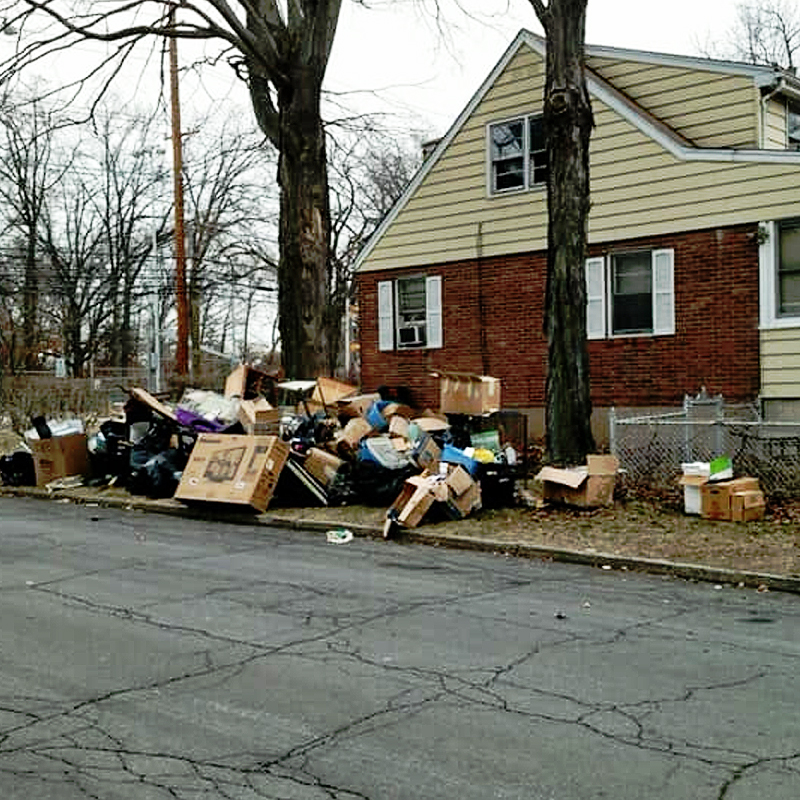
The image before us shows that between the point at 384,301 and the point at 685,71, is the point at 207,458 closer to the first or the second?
the point at 384,301

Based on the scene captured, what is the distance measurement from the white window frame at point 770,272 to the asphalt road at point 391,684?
308 inches

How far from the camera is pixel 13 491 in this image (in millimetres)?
16297

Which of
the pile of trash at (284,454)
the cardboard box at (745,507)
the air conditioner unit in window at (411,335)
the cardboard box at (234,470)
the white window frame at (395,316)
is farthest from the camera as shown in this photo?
the air conditioner unit in window at (411,335)

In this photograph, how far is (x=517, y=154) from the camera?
18766 millimetres

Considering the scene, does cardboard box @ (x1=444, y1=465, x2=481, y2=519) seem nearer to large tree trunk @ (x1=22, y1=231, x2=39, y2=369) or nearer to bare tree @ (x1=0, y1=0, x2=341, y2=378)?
bare tree @ (x1=0, y1=0, x2=341, y2=378)

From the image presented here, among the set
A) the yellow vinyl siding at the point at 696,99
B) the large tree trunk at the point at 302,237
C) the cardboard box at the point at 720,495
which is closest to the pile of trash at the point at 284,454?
the large tree trunk at the point at 302,237

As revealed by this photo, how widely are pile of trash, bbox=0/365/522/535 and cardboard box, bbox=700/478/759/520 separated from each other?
235 cm

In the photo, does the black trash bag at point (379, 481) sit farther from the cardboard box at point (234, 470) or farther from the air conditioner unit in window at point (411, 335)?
the air conditioner unit in window at point (411, 335)

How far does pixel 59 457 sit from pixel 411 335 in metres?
7.60

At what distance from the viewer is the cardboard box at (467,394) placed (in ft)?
44.2

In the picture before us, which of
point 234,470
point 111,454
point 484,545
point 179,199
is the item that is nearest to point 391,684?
Answer: point 484,545

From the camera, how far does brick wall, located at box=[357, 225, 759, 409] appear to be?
51.9 feet

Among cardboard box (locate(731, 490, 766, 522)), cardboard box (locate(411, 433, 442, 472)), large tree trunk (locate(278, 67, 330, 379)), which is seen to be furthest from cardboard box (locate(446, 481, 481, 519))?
large tree trunk (locate(278, 67, 330, 379))

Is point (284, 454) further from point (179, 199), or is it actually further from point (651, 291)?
point (179, 199)
